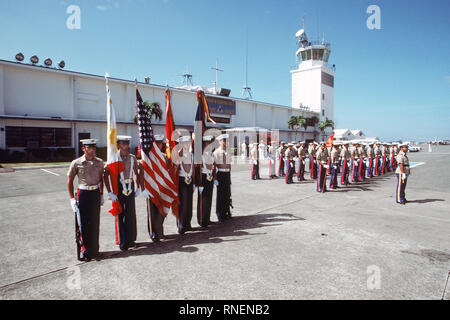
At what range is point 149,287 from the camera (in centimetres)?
346

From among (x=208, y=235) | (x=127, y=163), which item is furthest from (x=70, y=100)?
(x=208, y=235)

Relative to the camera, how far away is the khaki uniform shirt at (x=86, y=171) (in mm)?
4336

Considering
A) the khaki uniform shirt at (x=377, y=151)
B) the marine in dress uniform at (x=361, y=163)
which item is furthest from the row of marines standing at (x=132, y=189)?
the khaki uniform shirt at (x=377, y=151)

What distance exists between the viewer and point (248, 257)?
4.38 m

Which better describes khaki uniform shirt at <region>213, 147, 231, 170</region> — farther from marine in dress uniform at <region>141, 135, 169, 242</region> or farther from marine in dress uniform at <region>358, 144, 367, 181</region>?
marine in dress uniform at <region>358, 144, 367, 181</region>

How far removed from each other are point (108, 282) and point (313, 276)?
2836 mm

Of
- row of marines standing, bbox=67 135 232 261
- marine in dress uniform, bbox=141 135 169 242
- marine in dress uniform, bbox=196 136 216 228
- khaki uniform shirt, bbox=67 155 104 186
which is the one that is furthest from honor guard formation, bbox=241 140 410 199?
khaki uniform shirt, bbox=67 155 104 186

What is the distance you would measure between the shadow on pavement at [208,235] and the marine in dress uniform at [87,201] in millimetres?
297

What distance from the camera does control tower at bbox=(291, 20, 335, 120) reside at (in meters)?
55.6

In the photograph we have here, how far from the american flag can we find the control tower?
53.5 metres

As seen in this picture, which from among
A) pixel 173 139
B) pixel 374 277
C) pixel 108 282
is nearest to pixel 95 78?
pixel 173 139

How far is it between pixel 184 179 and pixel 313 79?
5673 cm

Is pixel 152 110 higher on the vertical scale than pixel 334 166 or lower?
higher

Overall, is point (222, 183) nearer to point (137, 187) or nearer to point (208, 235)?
point (208, 235)
